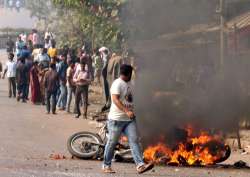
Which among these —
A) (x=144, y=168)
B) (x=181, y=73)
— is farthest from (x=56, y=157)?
(x=181, y=73)

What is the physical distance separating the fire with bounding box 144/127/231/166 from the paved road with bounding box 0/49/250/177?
0.33 metres

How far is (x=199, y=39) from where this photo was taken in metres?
19.4

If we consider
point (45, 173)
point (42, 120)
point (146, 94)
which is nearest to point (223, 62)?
point (146, 94)

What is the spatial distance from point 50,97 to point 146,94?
252 inches

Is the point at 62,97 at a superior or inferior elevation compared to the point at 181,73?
inferior

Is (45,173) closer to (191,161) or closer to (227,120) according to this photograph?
(191,161)

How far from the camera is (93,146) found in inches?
493

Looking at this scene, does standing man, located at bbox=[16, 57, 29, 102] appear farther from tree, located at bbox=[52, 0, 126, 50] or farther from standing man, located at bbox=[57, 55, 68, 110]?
tree, located at bbox=[52, 0, 126, 50]

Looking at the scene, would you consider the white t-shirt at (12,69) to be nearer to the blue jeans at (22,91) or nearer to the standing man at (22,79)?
the standing man at (22,79)

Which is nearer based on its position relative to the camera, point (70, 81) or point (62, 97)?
point (70, 81)

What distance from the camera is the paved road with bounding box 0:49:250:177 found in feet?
35.9

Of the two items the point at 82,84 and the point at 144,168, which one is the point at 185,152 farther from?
the point at 82,84

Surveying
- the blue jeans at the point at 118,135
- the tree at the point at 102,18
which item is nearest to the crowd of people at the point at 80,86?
the blue jeans at the point at 118,135

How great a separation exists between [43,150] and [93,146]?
1.51 metres
